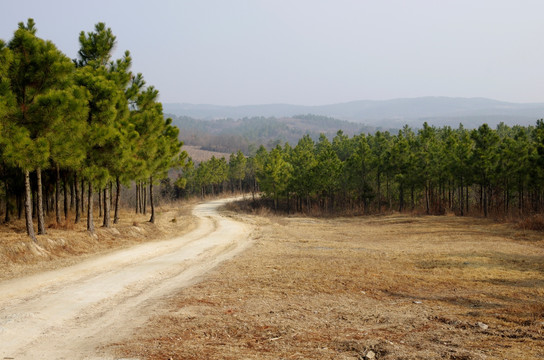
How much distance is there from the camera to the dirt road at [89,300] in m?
6.95

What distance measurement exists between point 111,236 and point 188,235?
18.7 feet

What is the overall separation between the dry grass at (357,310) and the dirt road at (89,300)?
26.9 inches

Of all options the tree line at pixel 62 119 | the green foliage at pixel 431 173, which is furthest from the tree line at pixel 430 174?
the tree line at pixel 62 119

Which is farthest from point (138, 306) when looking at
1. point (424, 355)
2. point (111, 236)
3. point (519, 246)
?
point (519, 246)

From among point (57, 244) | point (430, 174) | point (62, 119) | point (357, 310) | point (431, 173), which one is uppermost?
point (62, 119)

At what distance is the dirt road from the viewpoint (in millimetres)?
6949

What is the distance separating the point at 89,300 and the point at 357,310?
259 inches

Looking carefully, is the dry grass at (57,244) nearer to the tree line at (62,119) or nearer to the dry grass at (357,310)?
the tree line at (62,119)

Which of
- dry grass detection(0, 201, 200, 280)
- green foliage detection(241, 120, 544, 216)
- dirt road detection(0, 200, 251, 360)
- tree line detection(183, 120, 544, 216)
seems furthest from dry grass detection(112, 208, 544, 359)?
green foliage detection(241, 120, 544, 216)

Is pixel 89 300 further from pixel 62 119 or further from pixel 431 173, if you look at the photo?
pixel 431 173

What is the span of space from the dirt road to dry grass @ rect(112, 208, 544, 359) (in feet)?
2.24

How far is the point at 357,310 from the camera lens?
351 inches

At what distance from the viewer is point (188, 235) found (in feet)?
84.4

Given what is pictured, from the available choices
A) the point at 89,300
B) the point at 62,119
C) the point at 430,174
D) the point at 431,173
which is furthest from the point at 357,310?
the point at 430,174
